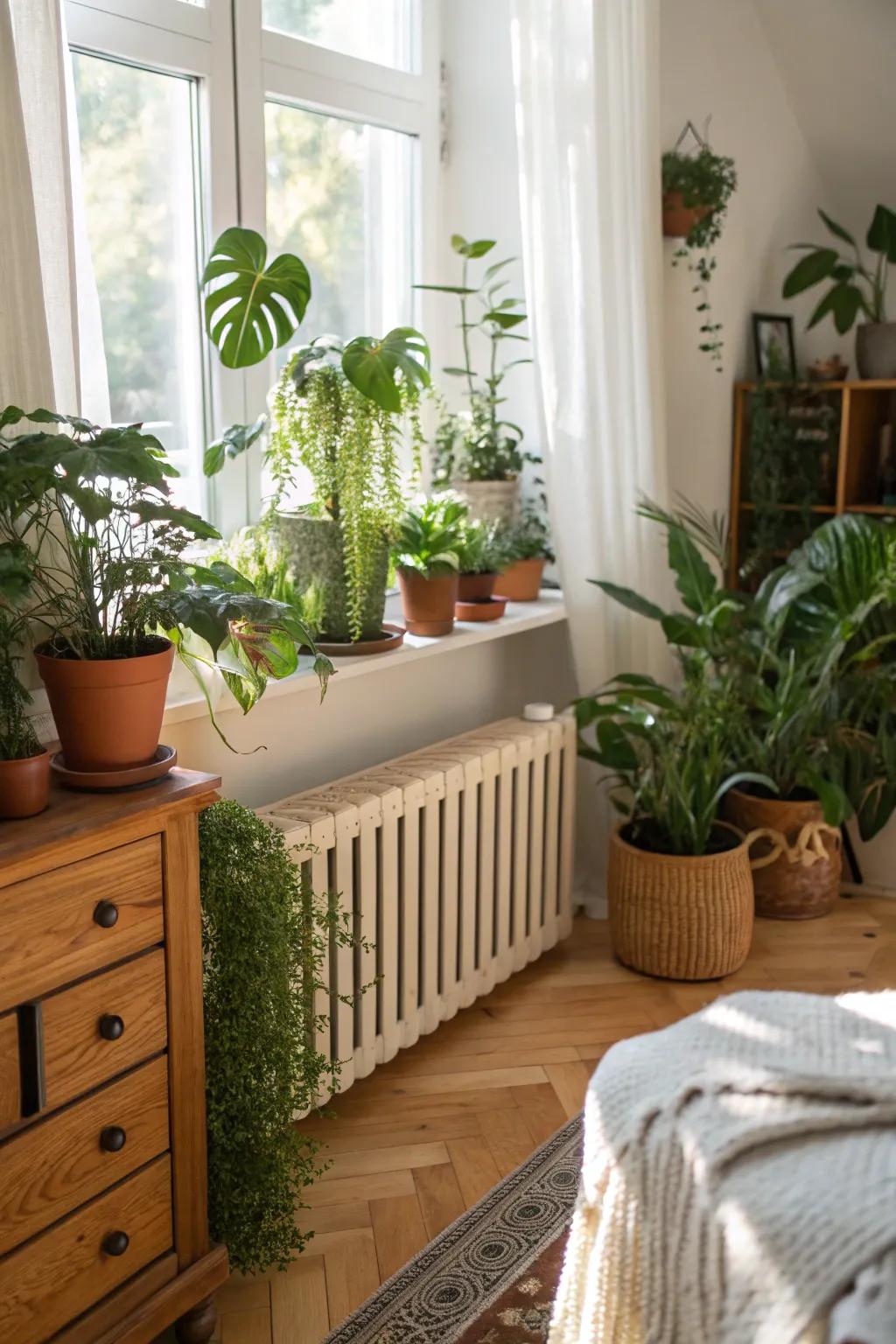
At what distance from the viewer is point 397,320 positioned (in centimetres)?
306

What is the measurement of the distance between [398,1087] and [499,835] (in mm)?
562

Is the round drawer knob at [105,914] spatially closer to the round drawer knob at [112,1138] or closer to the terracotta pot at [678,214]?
the round drawer knob at [112,1138]

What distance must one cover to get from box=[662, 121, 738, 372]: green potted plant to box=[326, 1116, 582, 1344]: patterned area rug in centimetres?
220

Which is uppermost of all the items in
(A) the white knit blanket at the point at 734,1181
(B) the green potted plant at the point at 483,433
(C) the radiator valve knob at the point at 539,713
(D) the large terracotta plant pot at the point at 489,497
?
(B) the green potted plant at the point at 483,433

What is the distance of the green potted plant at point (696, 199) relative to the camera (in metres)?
3.21

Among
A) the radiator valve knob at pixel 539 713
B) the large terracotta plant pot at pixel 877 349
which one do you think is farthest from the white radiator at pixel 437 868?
the large terracotta plant pot at pixel 877 349

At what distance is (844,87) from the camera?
12.3 feet

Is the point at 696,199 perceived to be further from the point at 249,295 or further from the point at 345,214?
the point at 249,295

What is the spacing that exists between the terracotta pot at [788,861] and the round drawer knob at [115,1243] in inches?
75.8

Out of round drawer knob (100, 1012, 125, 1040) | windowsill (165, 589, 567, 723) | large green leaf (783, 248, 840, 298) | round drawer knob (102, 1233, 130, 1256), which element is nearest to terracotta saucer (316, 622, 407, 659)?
windowsill (165, 589, 567, 723)

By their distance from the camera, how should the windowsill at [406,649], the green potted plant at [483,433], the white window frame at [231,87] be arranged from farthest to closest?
the green potted plant at [483,433]
the white window frame at [231,87]
the windowsill at [406,649]

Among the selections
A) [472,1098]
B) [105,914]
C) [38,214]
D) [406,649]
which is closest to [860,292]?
[406,649]

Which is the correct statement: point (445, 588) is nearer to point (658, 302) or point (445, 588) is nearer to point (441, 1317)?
point (658, 302)

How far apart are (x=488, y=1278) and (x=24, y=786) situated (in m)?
1.05
